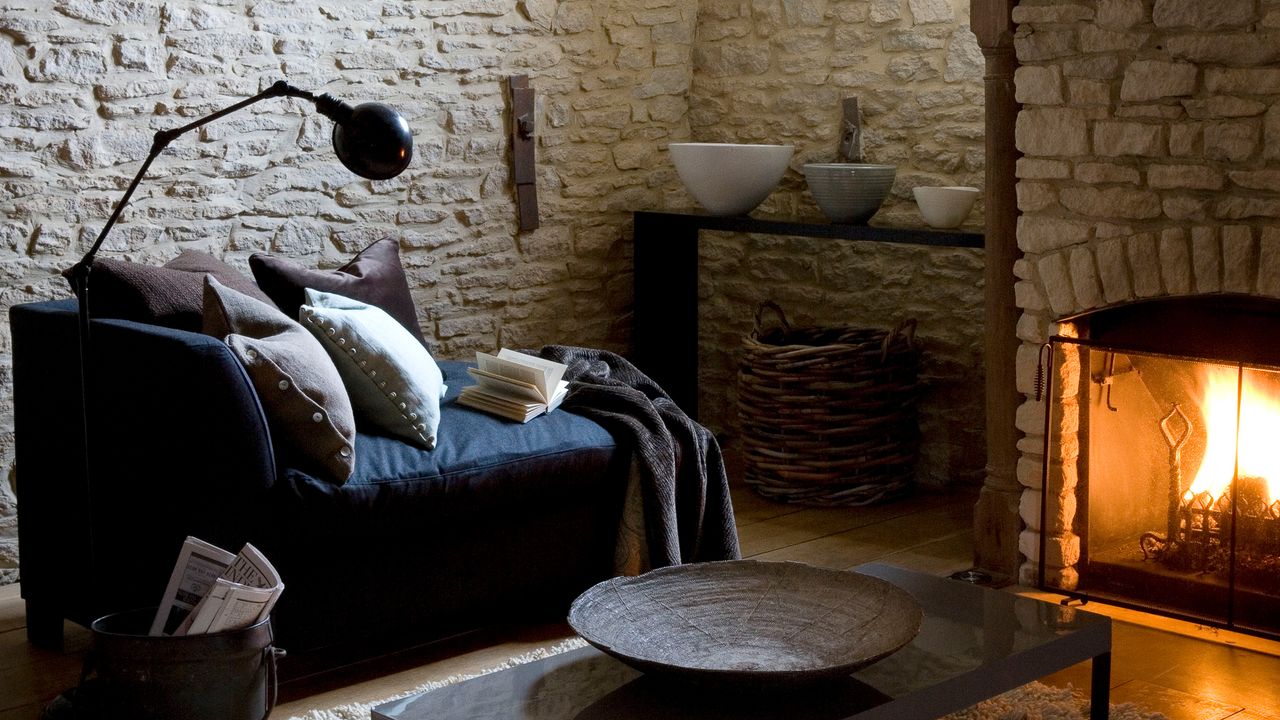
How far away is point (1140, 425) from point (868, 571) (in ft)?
4.00

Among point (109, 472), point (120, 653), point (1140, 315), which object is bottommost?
point (120, 653)

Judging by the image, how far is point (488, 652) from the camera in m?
3.30

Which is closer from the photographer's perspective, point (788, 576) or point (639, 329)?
point (788, 576)

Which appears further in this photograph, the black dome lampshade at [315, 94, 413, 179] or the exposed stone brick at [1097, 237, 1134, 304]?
the exposed stone brick at [1097, 237, 1134, 304]

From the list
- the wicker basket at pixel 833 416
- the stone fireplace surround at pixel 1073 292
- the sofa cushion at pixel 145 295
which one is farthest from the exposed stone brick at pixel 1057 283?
the sofa cushion at pixel 145 295

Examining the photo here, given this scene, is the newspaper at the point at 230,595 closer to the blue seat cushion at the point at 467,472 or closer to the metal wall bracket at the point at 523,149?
the blue seat cushion at the point at 467,472

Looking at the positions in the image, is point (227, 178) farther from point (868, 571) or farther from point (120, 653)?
point (868, 571)

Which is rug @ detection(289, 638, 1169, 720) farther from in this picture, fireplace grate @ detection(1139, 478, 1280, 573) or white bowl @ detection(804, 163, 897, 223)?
white bowl @ detection(804, 163, 897, 223)

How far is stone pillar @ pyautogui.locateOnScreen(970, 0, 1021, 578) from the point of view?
3693 mm

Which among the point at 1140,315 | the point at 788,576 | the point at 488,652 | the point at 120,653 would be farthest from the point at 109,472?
the point at 1140,315

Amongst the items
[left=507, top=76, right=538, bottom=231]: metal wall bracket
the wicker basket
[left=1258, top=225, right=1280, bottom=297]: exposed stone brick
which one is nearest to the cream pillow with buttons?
the wicker basket

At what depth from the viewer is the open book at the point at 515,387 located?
3.54m

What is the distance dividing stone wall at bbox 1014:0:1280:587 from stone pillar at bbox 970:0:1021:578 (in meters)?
0.05

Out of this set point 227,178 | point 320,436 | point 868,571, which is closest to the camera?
point 868,571
